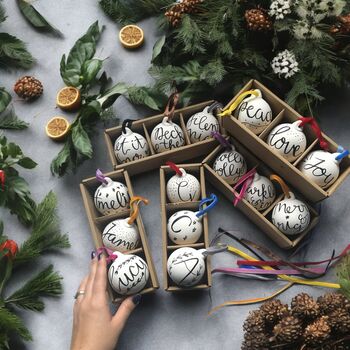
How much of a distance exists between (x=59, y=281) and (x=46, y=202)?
0.21 meters

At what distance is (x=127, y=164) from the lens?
4.44ft

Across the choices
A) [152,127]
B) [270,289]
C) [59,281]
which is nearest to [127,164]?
[152,127]

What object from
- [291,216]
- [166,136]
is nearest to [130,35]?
[166,136]

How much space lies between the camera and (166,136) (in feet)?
4.37

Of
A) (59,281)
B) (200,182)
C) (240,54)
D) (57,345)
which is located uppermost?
(240,54)

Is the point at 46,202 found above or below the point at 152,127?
below

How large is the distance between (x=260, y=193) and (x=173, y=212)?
0.23m

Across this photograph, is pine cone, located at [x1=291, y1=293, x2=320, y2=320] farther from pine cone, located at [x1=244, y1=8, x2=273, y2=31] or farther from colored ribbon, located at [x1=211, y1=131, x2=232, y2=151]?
pine cone, located at [x1=244, y1=8, x2=273, y2=31]

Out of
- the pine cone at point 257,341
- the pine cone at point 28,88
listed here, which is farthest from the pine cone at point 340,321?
the pine cone at point 28,88

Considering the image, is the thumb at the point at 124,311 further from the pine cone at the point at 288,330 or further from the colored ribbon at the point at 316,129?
the colored ribbon at the point at 316,129

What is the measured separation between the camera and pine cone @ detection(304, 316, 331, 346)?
106 centimetres

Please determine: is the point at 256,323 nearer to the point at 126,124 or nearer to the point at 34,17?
the point at 126,124

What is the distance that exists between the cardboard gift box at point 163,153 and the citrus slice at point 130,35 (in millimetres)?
283

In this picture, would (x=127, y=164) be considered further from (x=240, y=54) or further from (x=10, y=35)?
(x=10, y=35)
